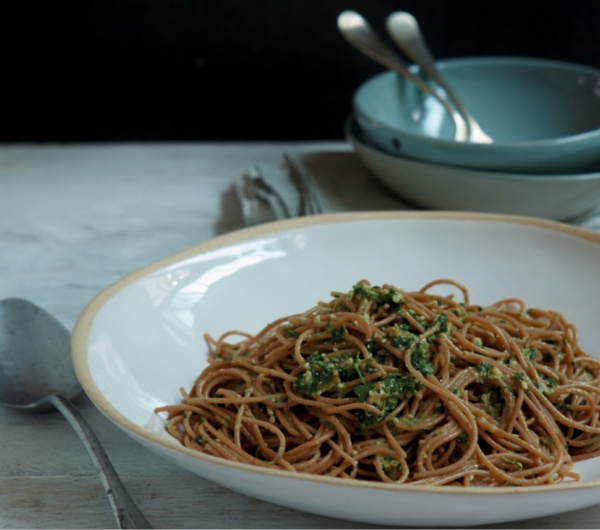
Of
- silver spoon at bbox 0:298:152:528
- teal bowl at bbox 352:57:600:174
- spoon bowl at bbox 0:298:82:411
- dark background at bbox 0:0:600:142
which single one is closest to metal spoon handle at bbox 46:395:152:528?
silver spoon at bbox 0:298:152:528

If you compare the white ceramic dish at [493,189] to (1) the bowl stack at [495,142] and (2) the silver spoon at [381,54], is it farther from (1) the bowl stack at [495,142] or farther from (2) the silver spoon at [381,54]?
(2) the silver spoon at [381,54]

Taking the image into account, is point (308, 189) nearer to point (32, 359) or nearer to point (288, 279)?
point (288, 279)

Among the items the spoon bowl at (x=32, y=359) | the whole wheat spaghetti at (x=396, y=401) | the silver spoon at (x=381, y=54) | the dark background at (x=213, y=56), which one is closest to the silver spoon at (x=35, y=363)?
the spoon bowl at (x=32, y=359)

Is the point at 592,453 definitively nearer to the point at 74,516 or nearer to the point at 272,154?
the point at 74,516

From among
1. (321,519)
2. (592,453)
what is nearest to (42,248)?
(321,519)

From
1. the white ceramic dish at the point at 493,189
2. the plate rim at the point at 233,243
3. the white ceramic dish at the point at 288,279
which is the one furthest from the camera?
the white ceramic dish at the point at 493,189

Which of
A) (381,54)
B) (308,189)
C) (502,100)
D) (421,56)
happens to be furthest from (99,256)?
(502,100)

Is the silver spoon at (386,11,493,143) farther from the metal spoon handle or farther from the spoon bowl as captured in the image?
the metal spoon handle
